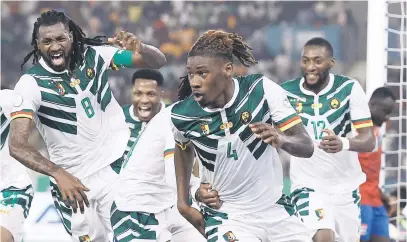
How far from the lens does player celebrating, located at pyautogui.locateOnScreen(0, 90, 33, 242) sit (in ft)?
23.4

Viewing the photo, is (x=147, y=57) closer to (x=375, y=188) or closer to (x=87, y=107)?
(x=87, y=107)

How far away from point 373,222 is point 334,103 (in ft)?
6.46

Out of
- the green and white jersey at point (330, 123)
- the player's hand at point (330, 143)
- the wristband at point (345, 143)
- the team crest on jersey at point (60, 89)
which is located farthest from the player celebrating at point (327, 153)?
the team crest on jersey at point (60, 89)

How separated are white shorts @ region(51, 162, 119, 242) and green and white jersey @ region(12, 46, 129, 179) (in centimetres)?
8

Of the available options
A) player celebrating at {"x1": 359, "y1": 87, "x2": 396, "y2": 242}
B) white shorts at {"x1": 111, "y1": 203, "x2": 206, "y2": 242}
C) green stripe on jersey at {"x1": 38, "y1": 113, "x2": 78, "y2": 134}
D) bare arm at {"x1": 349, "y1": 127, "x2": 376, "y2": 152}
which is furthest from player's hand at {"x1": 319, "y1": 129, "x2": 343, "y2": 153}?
player celebrating at {"x1": 359, "y1": 87, "x2": 396, "y2": 242}

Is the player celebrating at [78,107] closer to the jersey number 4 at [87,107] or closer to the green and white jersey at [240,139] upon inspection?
the jersey number 4 at [87,107]

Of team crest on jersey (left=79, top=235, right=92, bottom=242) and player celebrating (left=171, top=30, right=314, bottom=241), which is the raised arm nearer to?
player celebrating (left=171, top=30, right=314, bottom=241)

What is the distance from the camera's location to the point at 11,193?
7.25 meters

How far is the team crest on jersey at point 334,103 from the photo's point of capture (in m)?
7.42

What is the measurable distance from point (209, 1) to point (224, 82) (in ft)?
36.9

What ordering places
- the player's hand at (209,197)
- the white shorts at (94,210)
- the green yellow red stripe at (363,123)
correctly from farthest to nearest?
the green yellow red stripe at (363,123) < the white shorts at (94,210) < the player's hand at (209,197)

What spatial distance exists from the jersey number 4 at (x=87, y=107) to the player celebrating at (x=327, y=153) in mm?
1863

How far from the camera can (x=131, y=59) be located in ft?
21.4

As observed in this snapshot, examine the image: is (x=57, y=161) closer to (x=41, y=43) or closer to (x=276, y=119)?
(x=41, y=43)
